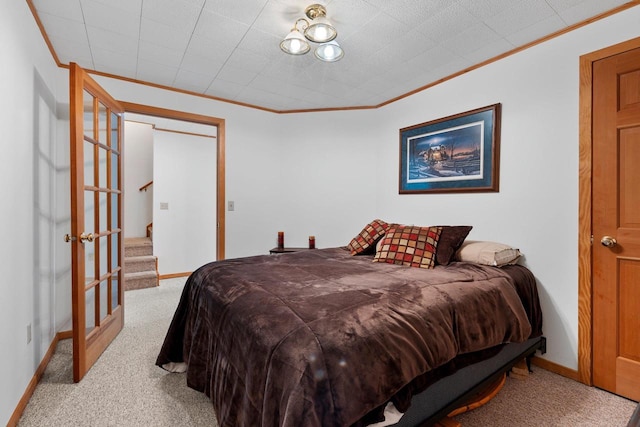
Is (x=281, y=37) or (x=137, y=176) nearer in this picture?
(x=281, y=37)

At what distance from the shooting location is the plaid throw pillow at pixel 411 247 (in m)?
2.22

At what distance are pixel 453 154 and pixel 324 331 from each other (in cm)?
232

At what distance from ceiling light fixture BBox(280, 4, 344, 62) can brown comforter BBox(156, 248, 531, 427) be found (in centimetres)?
153

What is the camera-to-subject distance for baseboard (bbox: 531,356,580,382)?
206 cm

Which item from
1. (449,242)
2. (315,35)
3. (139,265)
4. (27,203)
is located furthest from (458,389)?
(139,265)

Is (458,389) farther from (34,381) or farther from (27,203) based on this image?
(27,203)

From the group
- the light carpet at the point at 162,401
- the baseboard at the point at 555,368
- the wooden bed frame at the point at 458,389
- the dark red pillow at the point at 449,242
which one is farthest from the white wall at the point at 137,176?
the baseboard at the point at 555,368

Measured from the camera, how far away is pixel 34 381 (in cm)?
190

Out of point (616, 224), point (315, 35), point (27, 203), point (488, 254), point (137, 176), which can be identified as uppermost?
point (315, 35)

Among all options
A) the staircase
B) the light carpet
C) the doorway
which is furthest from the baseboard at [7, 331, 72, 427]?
the doorway

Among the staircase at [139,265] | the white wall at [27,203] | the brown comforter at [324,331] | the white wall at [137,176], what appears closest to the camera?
the brown comforter at [324,331]

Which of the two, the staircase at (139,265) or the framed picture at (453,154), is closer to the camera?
the framed picture at (453,154)

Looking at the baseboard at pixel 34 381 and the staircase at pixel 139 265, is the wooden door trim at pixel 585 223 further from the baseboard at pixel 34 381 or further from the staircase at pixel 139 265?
the staircase at pixel 139 265

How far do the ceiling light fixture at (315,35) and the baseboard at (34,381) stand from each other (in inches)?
105
